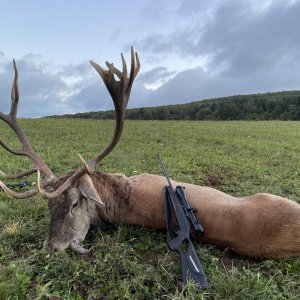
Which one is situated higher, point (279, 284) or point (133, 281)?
point (133, 281)

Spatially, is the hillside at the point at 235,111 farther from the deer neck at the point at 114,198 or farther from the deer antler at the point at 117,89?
the deer antler at the point at 117,89

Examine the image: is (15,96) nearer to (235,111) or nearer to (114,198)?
(114,198)

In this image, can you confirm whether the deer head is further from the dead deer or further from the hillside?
the hillside

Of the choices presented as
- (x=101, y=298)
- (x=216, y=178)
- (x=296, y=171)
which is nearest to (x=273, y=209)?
(x=101, y=298)

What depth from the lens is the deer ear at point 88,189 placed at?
5711 millimetres

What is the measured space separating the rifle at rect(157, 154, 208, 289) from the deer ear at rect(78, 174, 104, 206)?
98cm

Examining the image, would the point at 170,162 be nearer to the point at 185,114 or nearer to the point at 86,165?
the point at 86,165

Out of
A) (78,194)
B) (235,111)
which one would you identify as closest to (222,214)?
(78,194)

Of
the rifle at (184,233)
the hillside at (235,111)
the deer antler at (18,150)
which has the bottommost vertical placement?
the hillside at (235,111)

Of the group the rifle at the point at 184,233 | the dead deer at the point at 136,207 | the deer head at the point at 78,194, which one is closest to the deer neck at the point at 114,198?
the dead deer at the point at 136,207

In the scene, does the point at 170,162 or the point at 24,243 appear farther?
the point at 170,162

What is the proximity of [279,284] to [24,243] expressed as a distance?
3459mm

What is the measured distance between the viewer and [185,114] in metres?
70.2

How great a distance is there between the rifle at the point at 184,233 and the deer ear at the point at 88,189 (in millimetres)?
981
